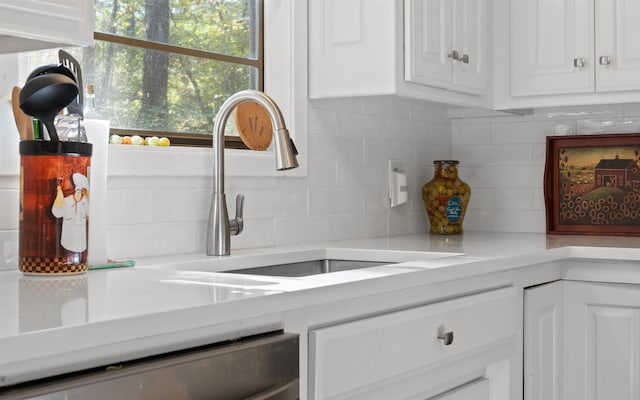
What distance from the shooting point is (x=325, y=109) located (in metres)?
2.82

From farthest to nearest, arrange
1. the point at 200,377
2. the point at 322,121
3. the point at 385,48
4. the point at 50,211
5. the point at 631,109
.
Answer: the point at 631,109 → the point at 322,121 → the point at 385,48 → the point at 50,211 → the point at 200,377

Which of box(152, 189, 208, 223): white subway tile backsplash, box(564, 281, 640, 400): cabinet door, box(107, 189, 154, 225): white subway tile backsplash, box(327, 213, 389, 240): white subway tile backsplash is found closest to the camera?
box(107, 189, 154, 225): white subway tile backsplash

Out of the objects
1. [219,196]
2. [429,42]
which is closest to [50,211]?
[219,196]

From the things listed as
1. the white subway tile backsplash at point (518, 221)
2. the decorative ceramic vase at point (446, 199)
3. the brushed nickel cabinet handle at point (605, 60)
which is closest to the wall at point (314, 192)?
the decorative ceramic vase at point (446, 199)

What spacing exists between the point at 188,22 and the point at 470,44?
3.34 ft

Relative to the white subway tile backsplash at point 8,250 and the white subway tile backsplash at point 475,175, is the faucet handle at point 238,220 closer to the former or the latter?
the white subway tile backsplash at point 8,250

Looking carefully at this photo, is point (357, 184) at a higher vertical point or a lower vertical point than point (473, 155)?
lower

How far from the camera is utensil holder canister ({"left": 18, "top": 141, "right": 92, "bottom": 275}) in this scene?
159cm

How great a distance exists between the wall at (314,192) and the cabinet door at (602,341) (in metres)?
0.77

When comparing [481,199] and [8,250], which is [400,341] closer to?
[8,250]

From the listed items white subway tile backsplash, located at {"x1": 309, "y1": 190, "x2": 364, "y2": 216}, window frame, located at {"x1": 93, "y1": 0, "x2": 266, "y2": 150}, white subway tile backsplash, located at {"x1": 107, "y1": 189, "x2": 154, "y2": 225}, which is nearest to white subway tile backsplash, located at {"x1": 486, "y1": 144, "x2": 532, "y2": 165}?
white subway tile backsplash, located at {"x1": 309, "y1": 190, "x2": 364, "y2": 216}

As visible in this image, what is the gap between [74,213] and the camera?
162cm

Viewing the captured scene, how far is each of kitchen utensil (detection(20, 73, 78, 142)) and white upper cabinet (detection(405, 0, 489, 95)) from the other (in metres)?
1.27

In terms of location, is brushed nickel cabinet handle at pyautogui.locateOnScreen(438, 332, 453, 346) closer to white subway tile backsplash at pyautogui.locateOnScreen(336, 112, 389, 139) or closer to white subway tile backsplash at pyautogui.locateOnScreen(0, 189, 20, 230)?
white subway tile backsplash at pyautogui.locateOnScreen(0, 189, 20, 230)
